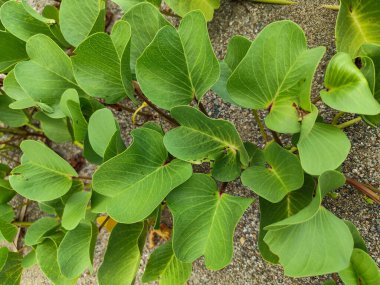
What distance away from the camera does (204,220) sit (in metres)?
0.87

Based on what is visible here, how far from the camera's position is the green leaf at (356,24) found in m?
0.85

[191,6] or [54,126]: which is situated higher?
[191,6]

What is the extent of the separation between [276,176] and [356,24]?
0.34m

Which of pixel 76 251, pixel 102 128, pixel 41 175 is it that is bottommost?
pixel 76 251

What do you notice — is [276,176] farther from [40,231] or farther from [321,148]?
[40,231]

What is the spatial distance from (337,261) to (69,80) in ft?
2.23

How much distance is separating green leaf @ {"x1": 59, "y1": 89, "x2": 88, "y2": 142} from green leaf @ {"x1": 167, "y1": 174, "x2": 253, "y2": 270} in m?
0.24

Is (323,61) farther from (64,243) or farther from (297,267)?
(64,243)

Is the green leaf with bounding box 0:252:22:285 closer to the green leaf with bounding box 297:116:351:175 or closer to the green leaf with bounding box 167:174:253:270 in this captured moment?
the green leaf with bounding box 167:174:253:270

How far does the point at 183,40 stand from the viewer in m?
0.82

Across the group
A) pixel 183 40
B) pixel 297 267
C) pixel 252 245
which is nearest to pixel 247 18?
pixel 183 40

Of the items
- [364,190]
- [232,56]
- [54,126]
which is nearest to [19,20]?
[54,126]

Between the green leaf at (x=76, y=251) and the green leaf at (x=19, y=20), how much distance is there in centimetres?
Answer: 48

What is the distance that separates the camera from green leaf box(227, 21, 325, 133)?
2.49ft
